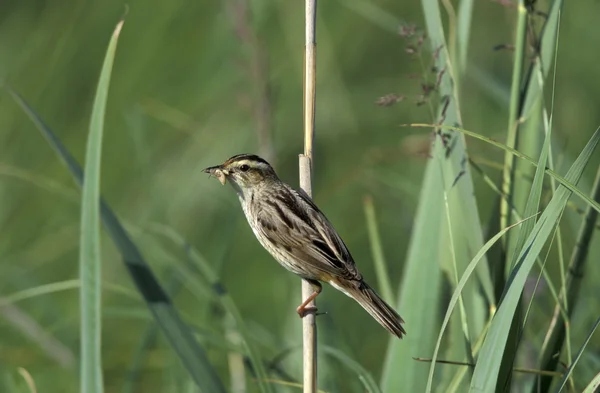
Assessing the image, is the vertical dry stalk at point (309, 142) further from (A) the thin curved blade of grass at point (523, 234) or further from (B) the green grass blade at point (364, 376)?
(A) the thin curved blade of grass at point (523, 234)

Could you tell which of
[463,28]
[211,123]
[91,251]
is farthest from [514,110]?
[211,123]

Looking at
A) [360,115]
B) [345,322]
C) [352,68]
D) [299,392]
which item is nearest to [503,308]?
[299,392]

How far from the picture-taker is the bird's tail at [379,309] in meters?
2.89

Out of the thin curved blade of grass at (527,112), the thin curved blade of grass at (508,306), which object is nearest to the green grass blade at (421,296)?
the thin curved blade of grass at (527,112)

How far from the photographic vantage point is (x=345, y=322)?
5.95 metres

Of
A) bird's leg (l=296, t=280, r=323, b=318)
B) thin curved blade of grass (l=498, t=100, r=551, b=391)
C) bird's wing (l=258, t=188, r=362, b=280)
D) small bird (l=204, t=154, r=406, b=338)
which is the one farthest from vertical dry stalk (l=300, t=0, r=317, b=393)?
thin curved blade of grass (l=498, t=100, r=551, b=391)

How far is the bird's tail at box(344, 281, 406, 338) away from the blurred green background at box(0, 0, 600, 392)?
2008mm

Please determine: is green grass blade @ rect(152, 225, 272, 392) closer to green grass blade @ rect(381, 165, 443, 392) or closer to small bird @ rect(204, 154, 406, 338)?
small bird @ rect(204, 154, 406, 338)

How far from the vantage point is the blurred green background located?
19.4 ft

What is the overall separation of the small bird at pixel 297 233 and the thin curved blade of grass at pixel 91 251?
2.19 feet

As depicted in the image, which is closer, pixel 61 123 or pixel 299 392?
pixel 299 392

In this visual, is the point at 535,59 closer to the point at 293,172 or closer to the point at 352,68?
the point at 293,172

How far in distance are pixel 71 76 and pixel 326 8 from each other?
2.10 meters

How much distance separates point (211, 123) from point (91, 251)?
3952 mm
